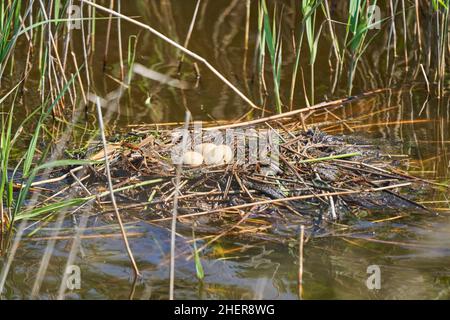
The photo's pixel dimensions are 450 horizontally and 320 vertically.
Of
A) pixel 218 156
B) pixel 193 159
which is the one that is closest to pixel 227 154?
pixel 218 156

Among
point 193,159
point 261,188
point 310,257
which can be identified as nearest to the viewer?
point 310,257

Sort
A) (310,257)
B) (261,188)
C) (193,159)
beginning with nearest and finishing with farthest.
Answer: (310,257), (261,188), (193,159)

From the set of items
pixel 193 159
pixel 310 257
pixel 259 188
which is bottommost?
pixel 310 257

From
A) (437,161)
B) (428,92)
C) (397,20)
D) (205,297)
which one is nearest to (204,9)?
(397,20)

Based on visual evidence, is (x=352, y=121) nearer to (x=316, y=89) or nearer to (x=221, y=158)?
(x=316, y=89)

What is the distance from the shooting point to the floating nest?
154 inches

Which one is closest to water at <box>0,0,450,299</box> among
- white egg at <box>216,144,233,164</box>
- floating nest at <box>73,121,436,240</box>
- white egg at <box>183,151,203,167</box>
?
floating nest at <box>73,121,436,240</box>

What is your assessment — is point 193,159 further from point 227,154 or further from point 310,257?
point 310,257

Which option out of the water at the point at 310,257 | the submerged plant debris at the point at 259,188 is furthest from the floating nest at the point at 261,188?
the water at the point at 310,257

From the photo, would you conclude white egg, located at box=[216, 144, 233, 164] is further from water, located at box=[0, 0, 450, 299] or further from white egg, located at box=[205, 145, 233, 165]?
water, located at box=[0, 0, 450, 299]

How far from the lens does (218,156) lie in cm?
419

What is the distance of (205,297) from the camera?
10.9ft

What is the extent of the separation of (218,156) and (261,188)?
0.29 metres

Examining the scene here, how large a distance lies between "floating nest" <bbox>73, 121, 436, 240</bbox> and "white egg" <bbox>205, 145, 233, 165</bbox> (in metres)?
0.05
